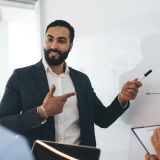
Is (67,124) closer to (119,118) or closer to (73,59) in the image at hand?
(119,118)

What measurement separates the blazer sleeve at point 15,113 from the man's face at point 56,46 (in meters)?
0.20

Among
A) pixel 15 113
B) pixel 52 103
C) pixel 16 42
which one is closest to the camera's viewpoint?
pixel 52 103

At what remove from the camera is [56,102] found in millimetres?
1480

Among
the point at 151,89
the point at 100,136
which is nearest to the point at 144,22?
the point at 151,89

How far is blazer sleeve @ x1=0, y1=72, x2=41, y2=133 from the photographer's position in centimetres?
151

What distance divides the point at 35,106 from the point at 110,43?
1.63 ft

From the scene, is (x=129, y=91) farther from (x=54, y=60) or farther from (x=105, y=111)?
(x=54, y=60)

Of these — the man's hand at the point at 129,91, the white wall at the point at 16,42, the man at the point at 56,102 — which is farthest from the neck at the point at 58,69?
the white wall at the point at 16,42

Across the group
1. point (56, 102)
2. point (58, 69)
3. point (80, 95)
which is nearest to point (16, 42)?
point (58, 69)

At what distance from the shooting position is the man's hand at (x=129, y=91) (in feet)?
5.03

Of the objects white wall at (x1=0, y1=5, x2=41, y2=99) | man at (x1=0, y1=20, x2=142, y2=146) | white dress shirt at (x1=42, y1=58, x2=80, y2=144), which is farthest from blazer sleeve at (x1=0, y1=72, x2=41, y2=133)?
white wall at (x1=0, y1=5, x2=41, y2=99)

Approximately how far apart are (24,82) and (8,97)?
0.11m

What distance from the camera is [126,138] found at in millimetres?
1622

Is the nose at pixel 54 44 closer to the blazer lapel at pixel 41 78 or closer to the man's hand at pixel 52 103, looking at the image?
the blazer lapel at pixel 41 78
